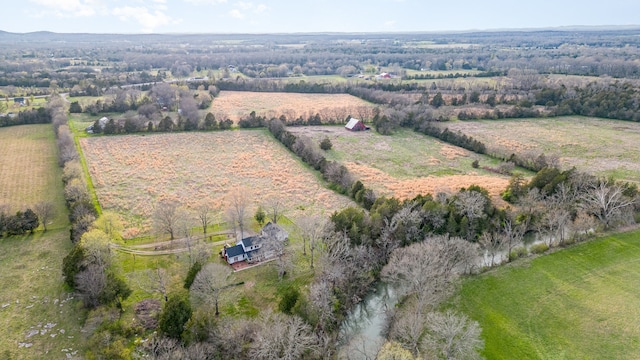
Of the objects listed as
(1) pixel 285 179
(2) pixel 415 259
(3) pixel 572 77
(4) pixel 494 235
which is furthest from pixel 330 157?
(3) pixel 572 77

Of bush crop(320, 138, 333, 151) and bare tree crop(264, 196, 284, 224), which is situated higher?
bush crop(320, 138, 333, 151)

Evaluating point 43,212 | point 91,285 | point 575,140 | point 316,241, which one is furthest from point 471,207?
point 575,140

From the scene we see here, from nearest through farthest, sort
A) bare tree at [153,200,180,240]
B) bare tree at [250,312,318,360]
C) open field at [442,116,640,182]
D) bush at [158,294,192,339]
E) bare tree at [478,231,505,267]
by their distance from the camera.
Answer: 1. bare tree at [250,312,318,360]
2. bush at [158,294,192,339]
3. bare tree at [478,231,505,267]
4. bare tree at [153,200,180,240]
5. open field at [442,116,640,182]

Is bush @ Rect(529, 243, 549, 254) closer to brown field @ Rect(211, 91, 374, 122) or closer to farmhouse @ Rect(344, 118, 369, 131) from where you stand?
farmhouse @ Rect(344, 118, 369, 131)

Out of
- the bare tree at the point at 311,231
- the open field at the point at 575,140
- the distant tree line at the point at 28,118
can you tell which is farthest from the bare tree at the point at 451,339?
the distant tree line at the point at 28,118

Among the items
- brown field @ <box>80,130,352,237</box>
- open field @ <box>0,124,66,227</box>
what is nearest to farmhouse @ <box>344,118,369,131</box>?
brown field @ <box>80,130,352,237</box>

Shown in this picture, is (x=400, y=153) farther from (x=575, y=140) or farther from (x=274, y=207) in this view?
(x=575, y=140)

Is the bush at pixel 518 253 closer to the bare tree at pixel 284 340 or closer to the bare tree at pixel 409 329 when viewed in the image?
the bare tree at pixel 409 329

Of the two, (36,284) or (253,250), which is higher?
(253,250)
